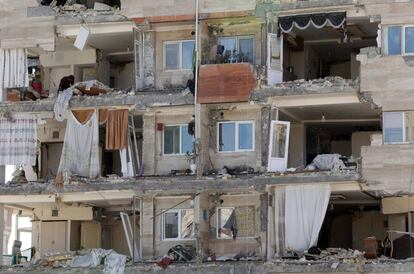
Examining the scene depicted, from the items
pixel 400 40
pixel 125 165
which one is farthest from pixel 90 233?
pixel 400 40

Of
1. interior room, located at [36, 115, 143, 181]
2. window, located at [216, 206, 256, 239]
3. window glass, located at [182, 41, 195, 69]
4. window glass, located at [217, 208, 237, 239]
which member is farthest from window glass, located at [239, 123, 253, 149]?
interior room, located at [36, 115, 143, 181]

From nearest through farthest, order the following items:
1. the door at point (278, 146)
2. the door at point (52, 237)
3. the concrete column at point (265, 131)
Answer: the door at point (278, 146) → the concrete column at point (265, 131) → the door at point (52, 237)

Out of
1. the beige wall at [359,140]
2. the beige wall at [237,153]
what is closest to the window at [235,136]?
the beige wall at [237,153]

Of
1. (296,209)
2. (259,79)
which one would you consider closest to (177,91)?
(259,79)

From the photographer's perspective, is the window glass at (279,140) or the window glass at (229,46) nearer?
the window glass at (279,140)

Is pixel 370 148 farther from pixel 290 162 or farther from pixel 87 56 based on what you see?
pixel 87 56

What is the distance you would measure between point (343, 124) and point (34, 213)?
42.9 feet

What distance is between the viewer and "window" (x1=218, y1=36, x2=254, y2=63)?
52.5m

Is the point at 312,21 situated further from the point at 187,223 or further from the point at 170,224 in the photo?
the point at 170,224

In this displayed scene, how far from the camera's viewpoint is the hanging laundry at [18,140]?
177 ft

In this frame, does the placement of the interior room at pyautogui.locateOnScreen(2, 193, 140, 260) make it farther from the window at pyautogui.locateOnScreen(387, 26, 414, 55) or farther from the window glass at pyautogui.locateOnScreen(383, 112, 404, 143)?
the window at pyautogui.locateOnScreen(387, 26, 414, 55)

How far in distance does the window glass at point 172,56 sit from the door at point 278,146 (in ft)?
16.5

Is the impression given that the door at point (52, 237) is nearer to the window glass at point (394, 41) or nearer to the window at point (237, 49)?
the window at point (237, 49)

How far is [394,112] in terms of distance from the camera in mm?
49031
